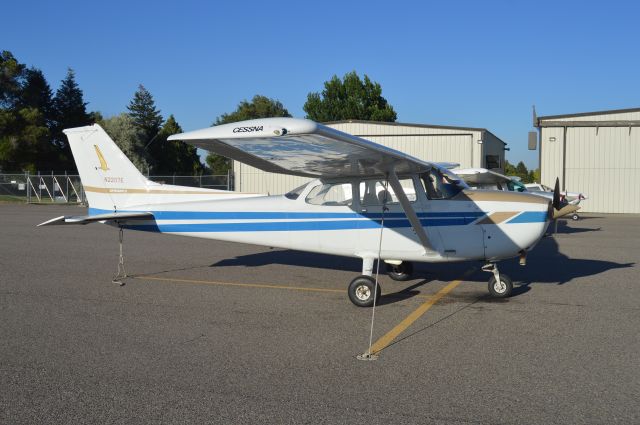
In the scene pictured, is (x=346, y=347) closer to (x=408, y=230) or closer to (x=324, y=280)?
(x=408, y=230)

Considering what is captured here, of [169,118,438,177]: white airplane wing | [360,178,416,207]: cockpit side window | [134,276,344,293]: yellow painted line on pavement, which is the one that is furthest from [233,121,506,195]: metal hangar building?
[169,118,438,177]: white airplane wing

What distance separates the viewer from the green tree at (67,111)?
53344 mm

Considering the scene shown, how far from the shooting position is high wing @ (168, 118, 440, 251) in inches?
198

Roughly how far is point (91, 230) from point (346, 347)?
14530 mm

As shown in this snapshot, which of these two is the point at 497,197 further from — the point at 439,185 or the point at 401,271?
the point at 401,271

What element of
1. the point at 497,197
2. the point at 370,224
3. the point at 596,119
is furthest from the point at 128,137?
the point at 497,197

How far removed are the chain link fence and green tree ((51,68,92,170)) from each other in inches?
522

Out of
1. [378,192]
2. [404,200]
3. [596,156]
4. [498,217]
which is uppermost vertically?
[596,156]

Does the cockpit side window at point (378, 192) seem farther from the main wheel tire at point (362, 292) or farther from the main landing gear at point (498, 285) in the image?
the main landing gear at point (498, 285)

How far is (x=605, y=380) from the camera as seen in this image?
445 cm

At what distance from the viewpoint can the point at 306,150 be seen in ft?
20.9

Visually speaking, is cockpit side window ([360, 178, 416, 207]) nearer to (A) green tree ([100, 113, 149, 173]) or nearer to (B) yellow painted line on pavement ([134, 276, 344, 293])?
(B) yellow painted line on pavement ([134, 276, 344, 293])

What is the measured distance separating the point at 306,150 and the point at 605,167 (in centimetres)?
2792

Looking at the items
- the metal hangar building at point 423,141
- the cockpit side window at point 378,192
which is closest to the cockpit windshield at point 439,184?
the cockpit side window at point 378,192
